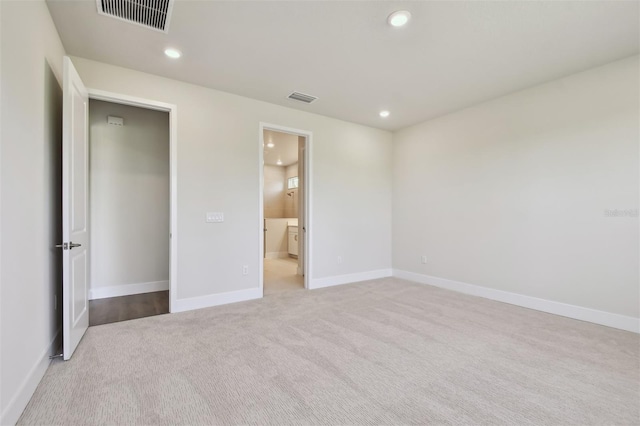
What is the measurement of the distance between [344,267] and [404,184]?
189 centimetres

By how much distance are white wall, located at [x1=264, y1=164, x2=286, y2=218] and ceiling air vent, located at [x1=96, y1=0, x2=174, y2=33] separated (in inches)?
251

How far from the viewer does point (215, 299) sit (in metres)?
3.63

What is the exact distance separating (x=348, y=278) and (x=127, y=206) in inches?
140

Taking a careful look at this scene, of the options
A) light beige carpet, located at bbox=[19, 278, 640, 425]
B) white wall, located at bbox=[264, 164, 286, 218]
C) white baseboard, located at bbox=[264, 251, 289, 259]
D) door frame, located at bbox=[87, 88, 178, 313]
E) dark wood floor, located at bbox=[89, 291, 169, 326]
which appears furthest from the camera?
white wall, located at bbox=[264, 164, 286, 218]

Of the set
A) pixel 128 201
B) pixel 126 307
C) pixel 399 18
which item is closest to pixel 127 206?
pixel 128 201

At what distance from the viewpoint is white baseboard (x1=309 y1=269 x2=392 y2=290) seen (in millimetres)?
4492

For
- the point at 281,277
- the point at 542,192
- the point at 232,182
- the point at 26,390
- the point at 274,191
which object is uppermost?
the point at 274,191

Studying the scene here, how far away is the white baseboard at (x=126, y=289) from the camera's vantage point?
3.93m

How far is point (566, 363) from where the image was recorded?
2230mm

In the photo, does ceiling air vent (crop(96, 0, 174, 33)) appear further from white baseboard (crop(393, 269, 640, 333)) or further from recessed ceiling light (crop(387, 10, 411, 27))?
white baseboard (crop(393, 269, 640, 333))

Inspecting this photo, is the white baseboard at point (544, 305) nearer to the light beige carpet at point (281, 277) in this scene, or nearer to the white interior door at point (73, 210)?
the light beige carpet at point (281, 277)

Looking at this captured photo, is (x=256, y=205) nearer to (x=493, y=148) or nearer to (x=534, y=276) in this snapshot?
(x=493, y=148)

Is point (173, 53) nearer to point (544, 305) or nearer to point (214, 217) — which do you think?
point (214, 217)

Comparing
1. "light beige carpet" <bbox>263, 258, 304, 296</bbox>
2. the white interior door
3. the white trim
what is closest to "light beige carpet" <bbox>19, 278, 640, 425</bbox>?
the white trim
